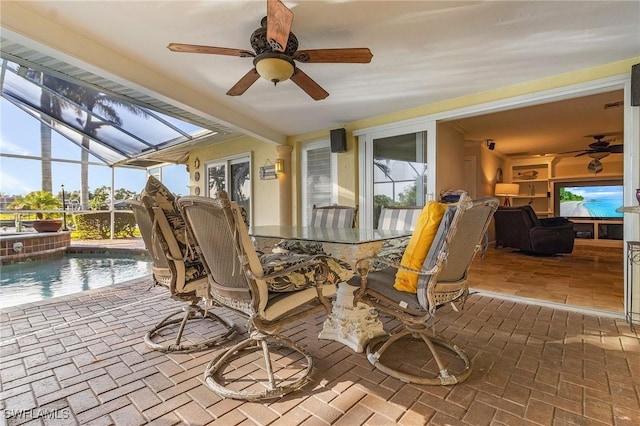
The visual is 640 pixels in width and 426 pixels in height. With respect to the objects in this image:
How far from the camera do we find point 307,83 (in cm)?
261

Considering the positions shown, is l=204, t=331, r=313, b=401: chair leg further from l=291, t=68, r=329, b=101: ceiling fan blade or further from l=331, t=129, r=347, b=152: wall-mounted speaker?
l=331, t=129, r=347, b=152: wall-mounted speaker

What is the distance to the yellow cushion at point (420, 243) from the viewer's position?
5.56 feet

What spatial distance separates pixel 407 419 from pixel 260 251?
69.5 inches

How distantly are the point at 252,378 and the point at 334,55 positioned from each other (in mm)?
2227

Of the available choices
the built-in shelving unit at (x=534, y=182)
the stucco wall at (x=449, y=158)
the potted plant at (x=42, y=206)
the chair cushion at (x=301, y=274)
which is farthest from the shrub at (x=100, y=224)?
the built-in shelving unit at (x=534, y=182)

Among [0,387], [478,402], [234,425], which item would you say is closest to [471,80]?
[478,402]

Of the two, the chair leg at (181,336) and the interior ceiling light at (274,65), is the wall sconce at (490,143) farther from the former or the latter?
the chair leg at (181,336)

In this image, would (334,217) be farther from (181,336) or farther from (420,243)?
(181,336)

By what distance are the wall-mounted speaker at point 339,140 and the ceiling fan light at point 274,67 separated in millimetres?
2452

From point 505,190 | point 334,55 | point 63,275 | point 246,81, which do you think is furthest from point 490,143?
point 63,275

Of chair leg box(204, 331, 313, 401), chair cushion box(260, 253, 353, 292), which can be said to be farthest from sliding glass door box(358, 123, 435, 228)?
chair leg box(204, 331, 313, 401)

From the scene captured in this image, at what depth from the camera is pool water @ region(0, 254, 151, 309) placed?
383 centimetres

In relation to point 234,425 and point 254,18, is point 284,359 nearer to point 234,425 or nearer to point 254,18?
point 234,425

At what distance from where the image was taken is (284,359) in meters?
1.99
